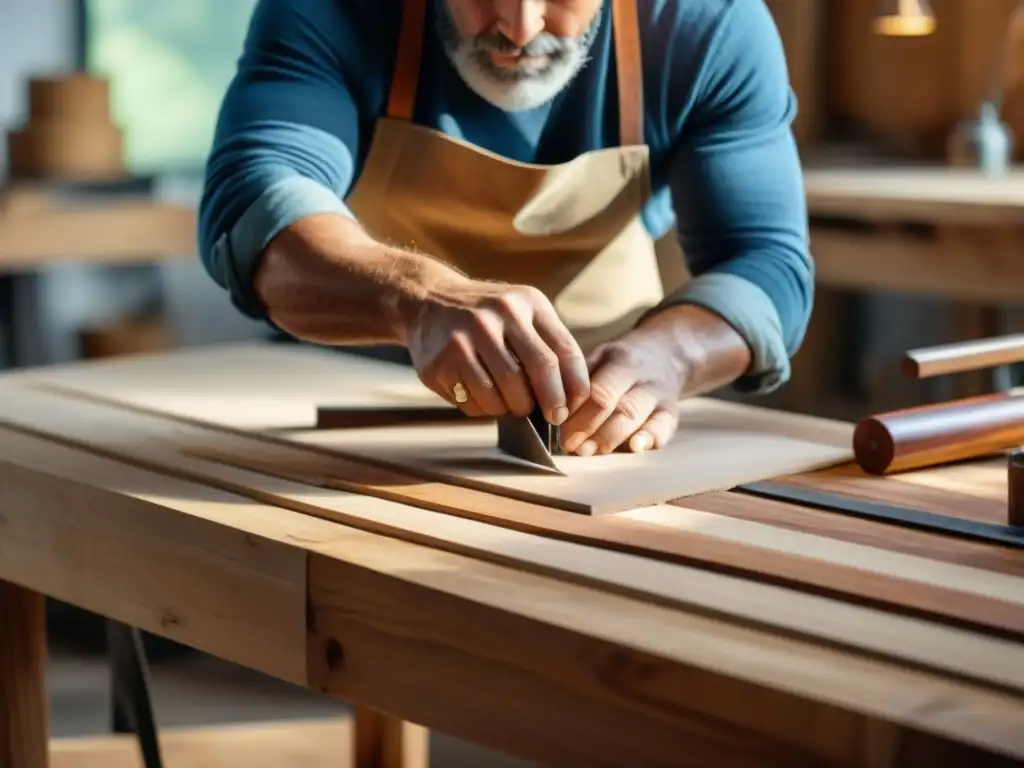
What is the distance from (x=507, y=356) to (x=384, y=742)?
73 centimetres

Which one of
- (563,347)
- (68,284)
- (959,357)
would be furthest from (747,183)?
(68,284)

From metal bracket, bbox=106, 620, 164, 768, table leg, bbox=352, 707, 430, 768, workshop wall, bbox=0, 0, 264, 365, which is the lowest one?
table leg, bbox=352, 707, 430, 768

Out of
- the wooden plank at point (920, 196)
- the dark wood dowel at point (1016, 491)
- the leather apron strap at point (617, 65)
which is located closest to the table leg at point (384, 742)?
the leather apron strap at point (617, 65)

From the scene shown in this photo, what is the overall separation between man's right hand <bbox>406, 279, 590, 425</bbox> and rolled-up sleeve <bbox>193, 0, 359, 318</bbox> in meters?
0.27

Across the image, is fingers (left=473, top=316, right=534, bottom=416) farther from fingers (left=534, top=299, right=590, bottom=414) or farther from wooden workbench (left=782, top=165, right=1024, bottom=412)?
wooden workbench (left=782, top=165, right=1024, bottom=412)

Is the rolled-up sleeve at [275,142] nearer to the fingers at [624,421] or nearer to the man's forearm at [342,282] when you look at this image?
the man's forearm at [342,282]

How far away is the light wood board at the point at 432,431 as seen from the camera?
131cm

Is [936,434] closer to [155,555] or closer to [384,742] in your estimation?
[155,555]

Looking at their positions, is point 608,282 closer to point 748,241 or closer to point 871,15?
point 748,241

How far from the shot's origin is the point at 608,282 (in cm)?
189

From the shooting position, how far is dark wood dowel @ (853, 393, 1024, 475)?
1343 mm

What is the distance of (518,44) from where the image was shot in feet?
5.47

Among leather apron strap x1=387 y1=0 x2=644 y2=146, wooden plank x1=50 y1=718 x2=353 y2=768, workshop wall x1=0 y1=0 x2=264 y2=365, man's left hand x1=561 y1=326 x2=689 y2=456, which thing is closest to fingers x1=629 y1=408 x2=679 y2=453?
man's left hand x1=561 y1=326 x2=689 y2=456

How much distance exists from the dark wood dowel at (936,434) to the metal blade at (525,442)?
268 millimetres
